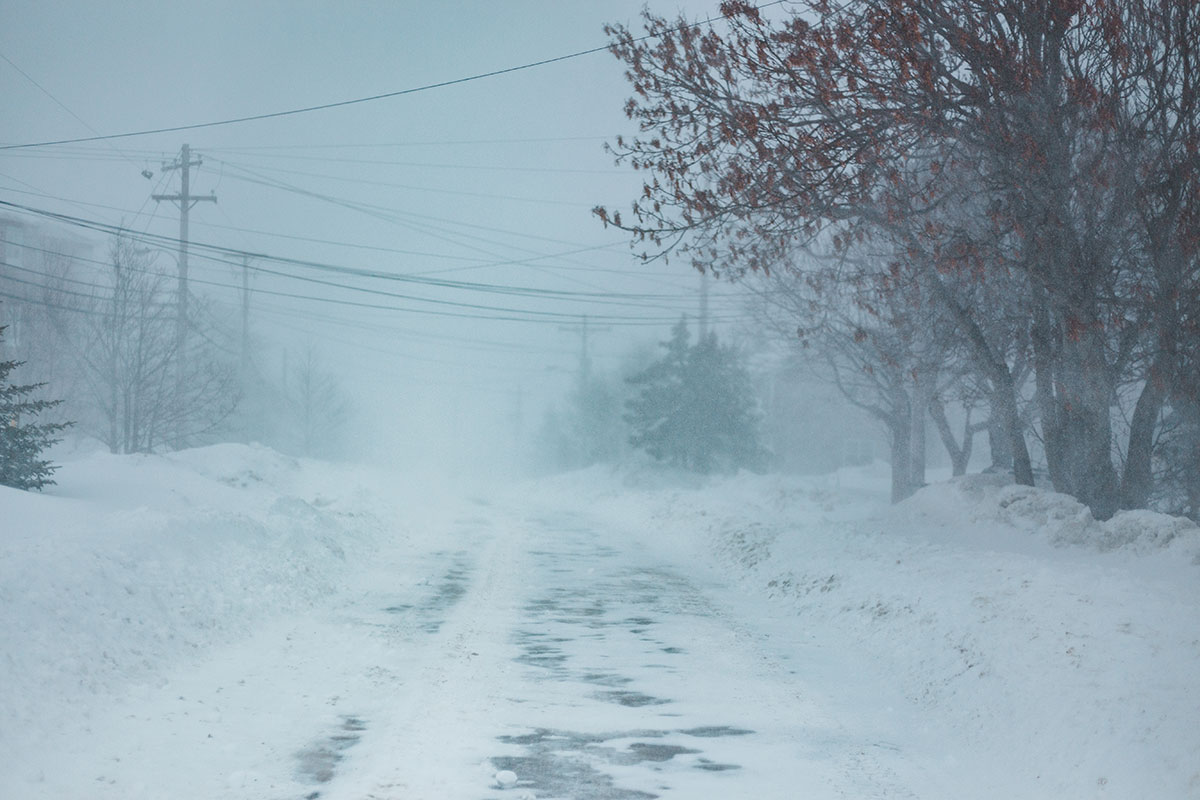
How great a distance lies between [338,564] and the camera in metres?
17.4

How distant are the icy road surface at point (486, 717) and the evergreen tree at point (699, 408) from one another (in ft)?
125

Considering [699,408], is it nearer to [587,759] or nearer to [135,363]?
[135,363]

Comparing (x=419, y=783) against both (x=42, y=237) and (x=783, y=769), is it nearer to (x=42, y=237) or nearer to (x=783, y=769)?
(x=783, y=769)

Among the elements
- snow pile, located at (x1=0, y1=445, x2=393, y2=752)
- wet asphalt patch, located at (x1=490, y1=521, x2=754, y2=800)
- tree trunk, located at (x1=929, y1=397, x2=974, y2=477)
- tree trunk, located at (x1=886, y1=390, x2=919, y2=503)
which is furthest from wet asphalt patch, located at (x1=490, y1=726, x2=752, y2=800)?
tree trunk, located at (x1=886, y1=390, x2=919, y2=503)

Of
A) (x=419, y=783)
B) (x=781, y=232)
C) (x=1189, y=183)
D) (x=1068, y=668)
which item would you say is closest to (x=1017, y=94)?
(x=1189, y=183)

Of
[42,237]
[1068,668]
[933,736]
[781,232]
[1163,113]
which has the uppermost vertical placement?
[42,237]

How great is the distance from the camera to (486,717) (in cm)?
791

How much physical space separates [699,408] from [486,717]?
4427cm

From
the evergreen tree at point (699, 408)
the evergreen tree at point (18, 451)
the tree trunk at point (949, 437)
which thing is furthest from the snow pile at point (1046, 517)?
the evergreen tree at point (699, 408)

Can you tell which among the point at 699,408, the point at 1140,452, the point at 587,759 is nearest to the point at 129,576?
the point at 587,759

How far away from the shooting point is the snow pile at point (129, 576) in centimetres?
792

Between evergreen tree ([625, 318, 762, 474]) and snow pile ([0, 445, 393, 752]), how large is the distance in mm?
30767

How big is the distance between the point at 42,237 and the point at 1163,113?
80238 mm

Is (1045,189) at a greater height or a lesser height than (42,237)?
lesser
